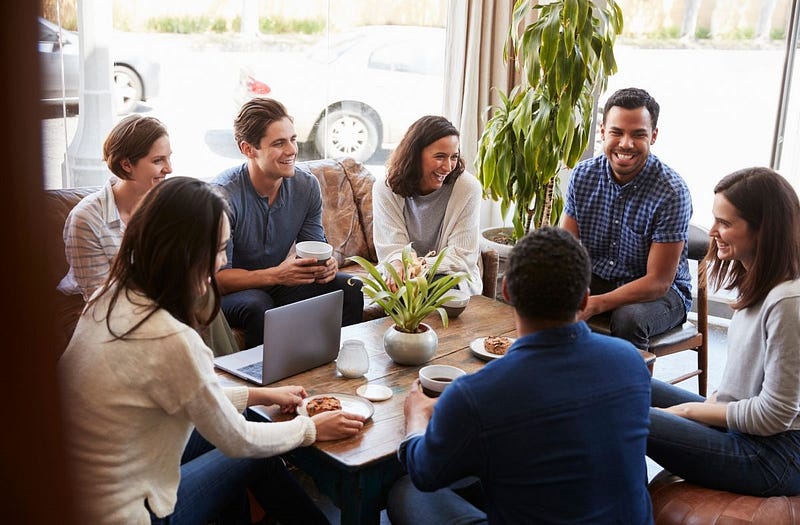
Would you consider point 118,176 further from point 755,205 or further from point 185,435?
point 755,205

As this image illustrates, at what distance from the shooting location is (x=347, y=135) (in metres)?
4.54

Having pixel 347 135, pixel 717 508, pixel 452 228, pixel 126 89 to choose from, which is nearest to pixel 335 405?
pixel 717 508

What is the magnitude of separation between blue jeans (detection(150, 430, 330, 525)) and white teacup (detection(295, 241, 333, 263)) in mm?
914

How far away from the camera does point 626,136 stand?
308 centimetres

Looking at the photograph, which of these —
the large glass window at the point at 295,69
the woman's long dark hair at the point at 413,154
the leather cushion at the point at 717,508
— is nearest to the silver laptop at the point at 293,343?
the leather cushion at the point at 717,508

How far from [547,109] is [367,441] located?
2300mm

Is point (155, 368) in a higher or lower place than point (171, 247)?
lower

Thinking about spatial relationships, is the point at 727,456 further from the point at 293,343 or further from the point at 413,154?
the point at 413,154

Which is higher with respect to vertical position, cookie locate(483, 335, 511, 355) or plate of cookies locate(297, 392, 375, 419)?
cookie locate(483, 335, 511, 355)

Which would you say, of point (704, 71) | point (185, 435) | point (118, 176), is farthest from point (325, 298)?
point (704, 71)

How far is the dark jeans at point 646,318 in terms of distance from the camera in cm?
296

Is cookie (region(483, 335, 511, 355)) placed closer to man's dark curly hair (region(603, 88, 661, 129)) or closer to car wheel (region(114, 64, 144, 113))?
man's dark curly hair (region(603, 88, 661, 129))

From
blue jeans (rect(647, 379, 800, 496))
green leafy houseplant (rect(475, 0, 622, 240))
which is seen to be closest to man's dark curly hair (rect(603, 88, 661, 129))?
green leafy houseplant (rect(475, 0, 622, 240))

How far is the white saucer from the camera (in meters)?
2.14
